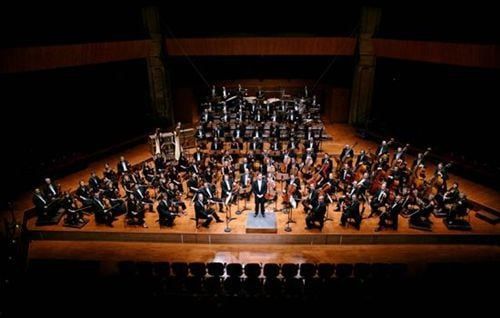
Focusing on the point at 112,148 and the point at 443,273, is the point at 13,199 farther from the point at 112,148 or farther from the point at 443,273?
the point at 443,273

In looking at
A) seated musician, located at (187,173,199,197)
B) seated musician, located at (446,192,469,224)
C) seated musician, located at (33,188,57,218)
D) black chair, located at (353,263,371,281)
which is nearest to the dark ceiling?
seated musician, located at (33,188,57,218)

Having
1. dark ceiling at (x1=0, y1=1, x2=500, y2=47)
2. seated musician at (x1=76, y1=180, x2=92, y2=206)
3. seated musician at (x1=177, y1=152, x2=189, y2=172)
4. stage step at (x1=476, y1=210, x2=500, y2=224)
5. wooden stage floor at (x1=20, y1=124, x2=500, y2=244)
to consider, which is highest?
dark ceiling at (x1=0, y1=1, x2=500, y2=47)

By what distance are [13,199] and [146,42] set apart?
7.64 m

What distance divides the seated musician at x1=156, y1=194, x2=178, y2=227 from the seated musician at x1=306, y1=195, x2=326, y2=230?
10.3 ft

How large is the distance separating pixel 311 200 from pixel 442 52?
7.06m

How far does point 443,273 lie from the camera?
6.43 metres

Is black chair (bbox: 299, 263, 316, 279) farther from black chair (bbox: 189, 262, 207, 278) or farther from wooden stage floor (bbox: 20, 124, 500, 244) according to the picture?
black chair (bbox: 189, 262, 207, 278)

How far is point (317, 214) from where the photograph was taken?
8086mm

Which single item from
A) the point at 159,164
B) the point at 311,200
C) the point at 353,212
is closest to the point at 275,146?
the point at 311,200

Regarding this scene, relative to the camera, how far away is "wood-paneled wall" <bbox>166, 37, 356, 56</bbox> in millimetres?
14359

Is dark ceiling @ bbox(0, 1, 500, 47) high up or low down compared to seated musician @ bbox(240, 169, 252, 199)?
up

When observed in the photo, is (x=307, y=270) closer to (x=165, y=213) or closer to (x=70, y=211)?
(x=165, y=213)

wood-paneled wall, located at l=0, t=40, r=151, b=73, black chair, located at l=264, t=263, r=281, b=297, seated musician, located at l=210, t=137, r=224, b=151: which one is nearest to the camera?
black chair, located at l=264, t=263, r=281, b=297

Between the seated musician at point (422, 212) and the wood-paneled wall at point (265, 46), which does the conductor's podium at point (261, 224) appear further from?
the wood-paneled wall at point (265, 46)
